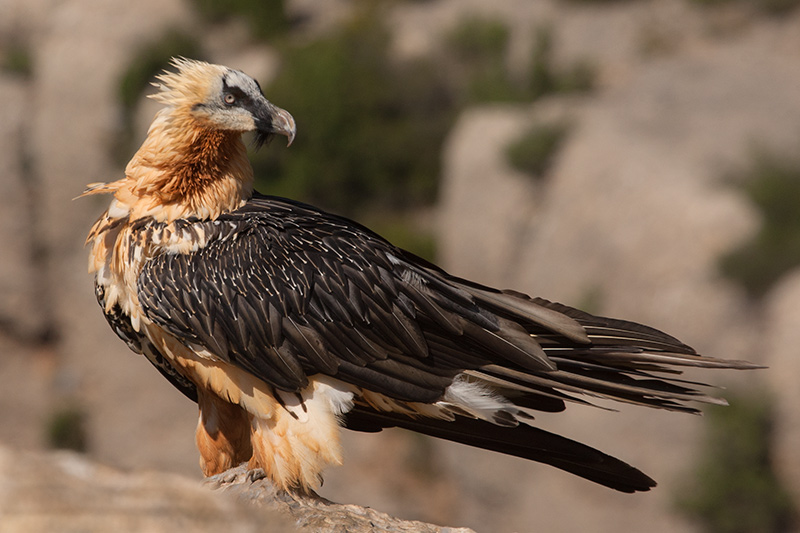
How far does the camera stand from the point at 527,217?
20.6m

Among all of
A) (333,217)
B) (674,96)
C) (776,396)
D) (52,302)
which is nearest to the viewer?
(333,217)

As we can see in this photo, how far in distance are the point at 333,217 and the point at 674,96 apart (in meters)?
16.4

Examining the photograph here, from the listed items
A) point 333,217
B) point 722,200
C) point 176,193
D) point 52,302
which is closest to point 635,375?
point 333,217

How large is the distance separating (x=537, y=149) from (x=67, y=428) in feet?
47.9

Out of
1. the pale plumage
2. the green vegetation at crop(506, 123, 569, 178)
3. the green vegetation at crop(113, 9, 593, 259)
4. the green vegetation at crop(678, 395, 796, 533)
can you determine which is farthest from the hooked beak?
the green vegetation at crop(113, 9, 593, 259)

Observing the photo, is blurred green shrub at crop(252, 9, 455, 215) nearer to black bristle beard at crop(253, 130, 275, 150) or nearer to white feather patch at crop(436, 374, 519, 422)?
black bristle beard at crop(253, 130, 275, 150)

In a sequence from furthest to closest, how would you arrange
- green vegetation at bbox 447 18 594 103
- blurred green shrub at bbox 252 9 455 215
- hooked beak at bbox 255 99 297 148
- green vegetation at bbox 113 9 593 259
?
1. blurred green shrub at bbox 252 9 455 215
2. green vegetation at bbox 113 9 593 259
3. green vegetation at bbox 447 18 594 103
4. hooked beak at bbox 255 99 297 148

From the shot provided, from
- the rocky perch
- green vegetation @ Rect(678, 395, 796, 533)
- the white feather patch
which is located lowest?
the rocky perch

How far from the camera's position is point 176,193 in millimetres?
5059

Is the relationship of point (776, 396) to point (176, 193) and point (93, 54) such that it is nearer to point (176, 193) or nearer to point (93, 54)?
point (176, 193)

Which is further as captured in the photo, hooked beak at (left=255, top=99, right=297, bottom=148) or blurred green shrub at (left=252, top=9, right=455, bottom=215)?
blurred green shrub at (left=252, top=9, right=455, bottom=215)

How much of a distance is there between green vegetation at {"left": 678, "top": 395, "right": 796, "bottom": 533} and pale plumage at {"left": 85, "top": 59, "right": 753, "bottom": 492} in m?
12.1

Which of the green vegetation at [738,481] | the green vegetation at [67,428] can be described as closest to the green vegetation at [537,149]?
the green vegetation at [738,481]

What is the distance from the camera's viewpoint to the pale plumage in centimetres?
480
